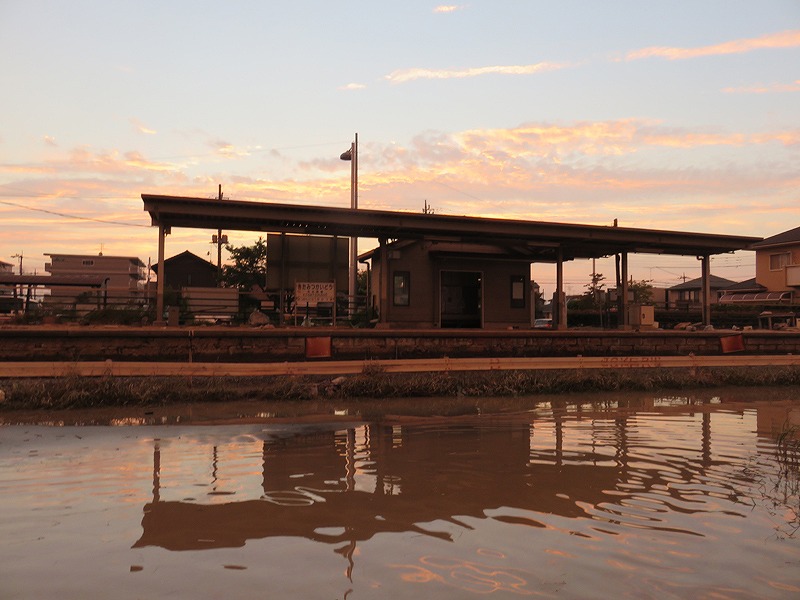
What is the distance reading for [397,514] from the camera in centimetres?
486

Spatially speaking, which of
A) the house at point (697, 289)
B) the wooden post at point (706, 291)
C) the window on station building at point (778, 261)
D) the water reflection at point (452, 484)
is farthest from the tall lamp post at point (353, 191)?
the house at point (697, 289)

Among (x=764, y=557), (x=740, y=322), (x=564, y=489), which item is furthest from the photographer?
(x=740, y=322)

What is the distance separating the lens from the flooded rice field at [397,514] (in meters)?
3.61

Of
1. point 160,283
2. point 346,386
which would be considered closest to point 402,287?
point 160,283

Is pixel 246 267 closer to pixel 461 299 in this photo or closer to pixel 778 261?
pixel 461 299

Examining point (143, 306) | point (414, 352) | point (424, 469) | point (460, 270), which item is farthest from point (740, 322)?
point (424, 469)

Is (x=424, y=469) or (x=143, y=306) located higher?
(x=143, y=306)

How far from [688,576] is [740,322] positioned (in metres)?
34.4

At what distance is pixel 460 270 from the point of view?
A: 24.8 meters

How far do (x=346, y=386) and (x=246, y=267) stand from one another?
1601 inches

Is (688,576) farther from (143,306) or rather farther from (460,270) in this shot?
(460,270)

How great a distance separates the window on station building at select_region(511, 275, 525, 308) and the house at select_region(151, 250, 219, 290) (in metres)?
29.9

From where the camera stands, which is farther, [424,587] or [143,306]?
[143,306]

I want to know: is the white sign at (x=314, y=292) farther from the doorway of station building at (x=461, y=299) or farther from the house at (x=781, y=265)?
the house at (x=781, y=265)
